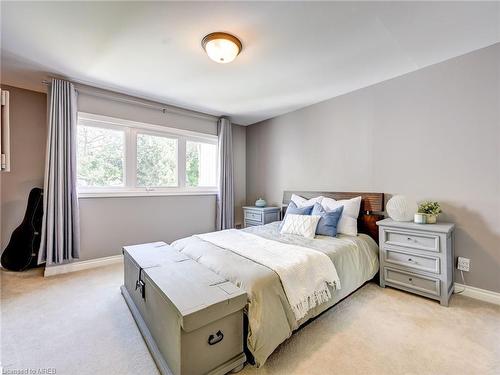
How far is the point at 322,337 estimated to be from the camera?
1.68 meters

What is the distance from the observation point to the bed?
142 cm

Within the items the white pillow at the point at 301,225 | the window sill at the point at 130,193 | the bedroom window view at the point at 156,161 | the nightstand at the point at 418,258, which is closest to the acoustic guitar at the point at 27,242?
the window sill at the point at 130,193

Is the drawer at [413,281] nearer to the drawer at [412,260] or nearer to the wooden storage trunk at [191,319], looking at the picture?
the drawer at [412,260]

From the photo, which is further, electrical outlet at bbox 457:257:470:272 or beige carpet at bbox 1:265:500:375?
electrical outlet at bbox 457:257:470:272

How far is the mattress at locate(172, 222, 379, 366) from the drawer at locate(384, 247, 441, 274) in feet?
0.53

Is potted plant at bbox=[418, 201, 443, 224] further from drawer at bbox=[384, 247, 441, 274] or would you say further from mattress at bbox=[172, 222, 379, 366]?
mattress at bbox=[172, 222, 379, 366]

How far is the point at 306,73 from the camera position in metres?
2.63

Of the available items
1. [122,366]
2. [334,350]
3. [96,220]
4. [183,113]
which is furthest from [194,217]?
[334,350]

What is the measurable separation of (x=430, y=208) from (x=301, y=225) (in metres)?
1.32

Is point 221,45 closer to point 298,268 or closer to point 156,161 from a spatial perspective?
point 298,268

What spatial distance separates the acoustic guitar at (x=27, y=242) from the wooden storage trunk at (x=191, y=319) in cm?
225

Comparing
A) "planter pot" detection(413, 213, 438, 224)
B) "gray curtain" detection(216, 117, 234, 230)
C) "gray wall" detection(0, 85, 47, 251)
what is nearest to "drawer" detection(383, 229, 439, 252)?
"planter pot" detection(413, 213, 438, 224)

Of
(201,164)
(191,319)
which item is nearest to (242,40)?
(191,319)

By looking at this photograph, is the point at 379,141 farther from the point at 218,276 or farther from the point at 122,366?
the point at 122,366
